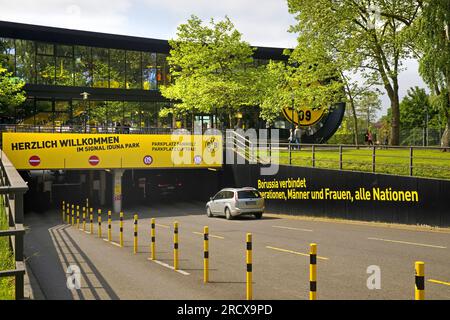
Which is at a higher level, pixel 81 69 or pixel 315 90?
pixel 81 69

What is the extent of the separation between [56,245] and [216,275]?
8198mm

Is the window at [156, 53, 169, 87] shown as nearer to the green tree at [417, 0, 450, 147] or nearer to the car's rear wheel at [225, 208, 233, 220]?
the car's rear wheel at [225, 208, 233, 220]

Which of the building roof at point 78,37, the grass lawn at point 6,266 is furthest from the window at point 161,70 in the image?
the grass lawn at point 6,266

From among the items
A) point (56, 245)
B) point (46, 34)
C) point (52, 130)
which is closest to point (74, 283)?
point (56, 245)

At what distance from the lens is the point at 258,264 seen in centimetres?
1261

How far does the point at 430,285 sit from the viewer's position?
9.94 meters

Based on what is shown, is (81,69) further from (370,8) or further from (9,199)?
(9,199)

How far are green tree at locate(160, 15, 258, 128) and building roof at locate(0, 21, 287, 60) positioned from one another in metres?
8.69

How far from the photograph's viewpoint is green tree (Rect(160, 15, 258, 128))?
1638 inches


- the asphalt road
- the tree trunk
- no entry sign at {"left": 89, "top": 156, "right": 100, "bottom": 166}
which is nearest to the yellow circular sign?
the tree trunk

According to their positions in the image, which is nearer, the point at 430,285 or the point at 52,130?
the point at 430,285

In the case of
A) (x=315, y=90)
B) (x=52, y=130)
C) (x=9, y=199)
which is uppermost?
(x=315, y=90)
